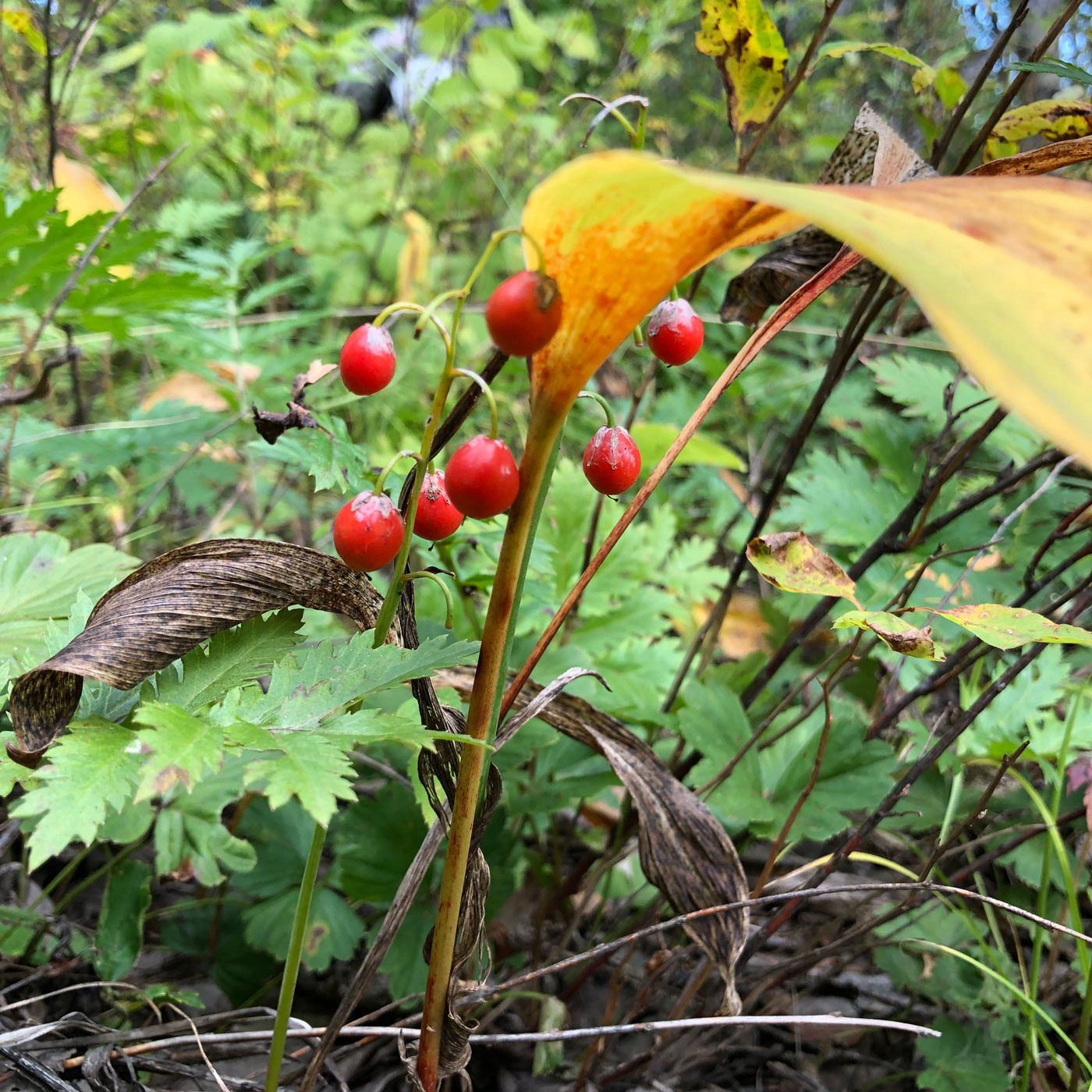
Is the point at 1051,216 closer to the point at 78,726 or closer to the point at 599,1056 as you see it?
the point at 78,726

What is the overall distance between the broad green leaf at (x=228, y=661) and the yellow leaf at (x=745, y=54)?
80 centimetres

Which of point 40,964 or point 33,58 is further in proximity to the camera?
point 33,58

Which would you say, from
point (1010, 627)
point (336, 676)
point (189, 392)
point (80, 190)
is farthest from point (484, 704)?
point (80, 190)

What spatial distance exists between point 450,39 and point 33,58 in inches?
57.8

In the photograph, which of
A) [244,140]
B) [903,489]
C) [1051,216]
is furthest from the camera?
[244,140]

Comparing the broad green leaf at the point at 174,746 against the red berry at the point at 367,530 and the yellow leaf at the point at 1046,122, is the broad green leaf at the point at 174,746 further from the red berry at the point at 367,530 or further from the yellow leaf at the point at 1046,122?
the yellow leaf at the point at 1046,122

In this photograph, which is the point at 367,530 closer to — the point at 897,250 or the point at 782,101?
the point at 897,250

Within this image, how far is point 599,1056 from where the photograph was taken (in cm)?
99

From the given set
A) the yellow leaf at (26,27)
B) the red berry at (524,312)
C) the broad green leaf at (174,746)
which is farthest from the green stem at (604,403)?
the yellow leaf at (26,27)

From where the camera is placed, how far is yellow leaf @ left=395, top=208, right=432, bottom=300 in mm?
2902

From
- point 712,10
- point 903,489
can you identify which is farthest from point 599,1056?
point 712,10

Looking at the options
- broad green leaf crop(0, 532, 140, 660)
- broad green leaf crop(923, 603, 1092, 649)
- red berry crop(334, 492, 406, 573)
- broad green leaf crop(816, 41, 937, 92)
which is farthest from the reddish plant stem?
broad green leaf crop(0, 532, 140, 660)

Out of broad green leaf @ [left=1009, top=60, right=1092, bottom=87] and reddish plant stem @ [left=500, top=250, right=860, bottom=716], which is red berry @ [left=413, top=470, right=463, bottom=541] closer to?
reddish plant stem @ [left=500, top=250, right=860, bottom=716]

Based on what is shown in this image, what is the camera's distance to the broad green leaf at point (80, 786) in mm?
463
